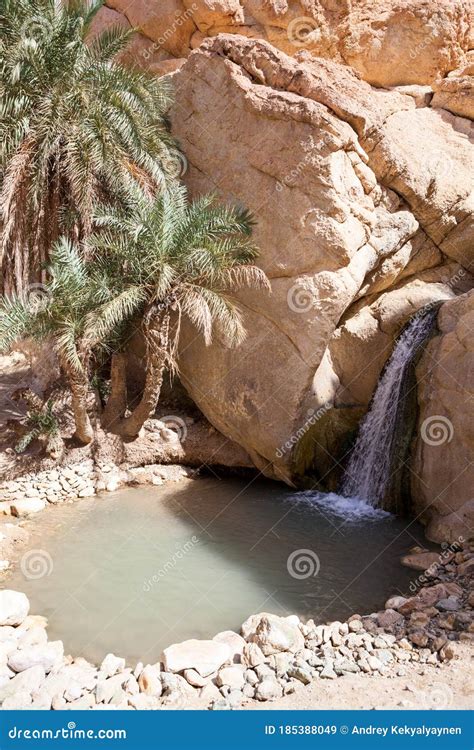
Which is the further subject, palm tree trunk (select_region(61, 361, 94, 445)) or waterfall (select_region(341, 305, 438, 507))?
waterfall (select_region(341, 305, 438, 507))

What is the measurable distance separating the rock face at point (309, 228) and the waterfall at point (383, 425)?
1.49 feet

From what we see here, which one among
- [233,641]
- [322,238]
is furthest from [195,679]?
[322,238]

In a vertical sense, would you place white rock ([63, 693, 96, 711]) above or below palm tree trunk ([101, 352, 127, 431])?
below

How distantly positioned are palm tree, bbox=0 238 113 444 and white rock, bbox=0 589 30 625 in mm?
3906

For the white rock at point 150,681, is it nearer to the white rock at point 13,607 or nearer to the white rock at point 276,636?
the white rock at point 276,636

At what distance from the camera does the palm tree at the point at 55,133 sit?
1096 cm

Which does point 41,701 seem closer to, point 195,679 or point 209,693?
point 195,679

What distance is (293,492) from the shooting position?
11.9m

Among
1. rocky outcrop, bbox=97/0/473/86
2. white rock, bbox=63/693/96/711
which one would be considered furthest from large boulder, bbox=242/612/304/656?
rocky outcrop, bbox=97/0/473/86

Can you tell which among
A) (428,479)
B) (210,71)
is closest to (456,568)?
(428,479)

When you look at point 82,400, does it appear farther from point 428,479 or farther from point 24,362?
point 428,479

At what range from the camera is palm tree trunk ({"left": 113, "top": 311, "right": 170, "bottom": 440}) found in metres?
11.0

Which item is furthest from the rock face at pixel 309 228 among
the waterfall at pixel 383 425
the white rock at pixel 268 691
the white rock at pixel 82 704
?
the white rock at pixel 82 704

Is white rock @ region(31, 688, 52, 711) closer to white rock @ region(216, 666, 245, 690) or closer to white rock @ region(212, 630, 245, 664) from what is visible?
white rock @ region(216, 666, 245, 690)
